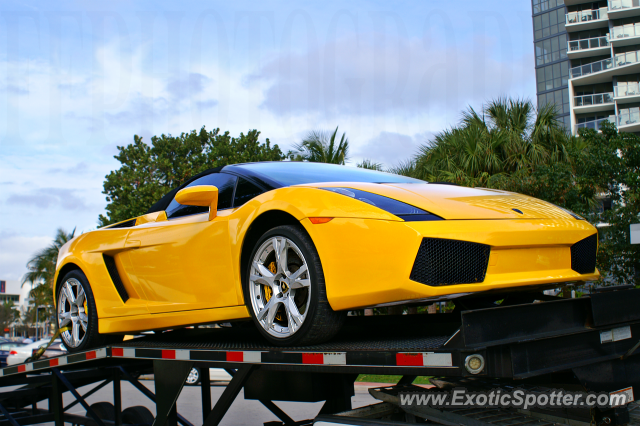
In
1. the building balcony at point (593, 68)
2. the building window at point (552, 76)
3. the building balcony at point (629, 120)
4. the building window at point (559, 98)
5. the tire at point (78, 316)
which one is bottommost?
the tire at point (78, 316)

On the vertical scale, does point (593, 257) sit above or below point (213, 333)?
above

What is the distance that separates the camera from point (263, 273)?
9.52 feet

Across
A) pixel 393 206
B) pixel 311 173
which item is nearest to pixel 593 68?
pixel 311 173

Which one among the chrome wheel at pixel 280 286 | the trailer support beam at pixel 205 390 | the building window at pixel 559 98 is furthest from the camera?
the building window at pixel 559 98

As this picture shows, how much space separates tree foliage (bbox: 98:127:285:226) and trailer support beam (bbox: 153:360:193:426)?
59.3 feet

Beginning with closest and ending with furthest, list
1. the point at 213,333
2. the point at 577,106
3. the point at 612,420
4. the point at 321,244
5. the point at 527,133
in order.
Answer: the point at 612,420 < the point at 321,244 < the point at 213,333 < the point at 527,133 < the point at 577,106

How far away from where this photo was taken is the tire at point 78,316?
423 centimetres

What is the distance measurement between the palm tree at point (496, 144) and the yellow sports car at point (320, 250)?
32.1 ft

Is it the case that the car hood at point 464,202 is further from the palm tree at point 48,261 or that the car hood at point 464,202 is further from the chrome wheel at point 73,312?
the palm tree at point 48,261

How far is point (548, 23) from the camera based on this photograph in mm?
51656

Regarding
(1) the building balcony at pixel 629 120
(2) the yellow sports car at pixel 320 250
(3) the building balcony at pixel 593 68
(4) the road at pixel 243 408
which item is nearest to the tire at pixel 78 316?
(2) the yellow sports car at pixel 320 250

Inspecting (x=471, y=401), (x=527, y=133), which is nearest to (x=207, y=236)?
(x=471, y=401)

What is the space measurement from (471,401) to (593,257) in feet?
3.61

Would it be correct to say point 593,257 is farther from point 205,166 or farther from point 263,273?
point 205,166
